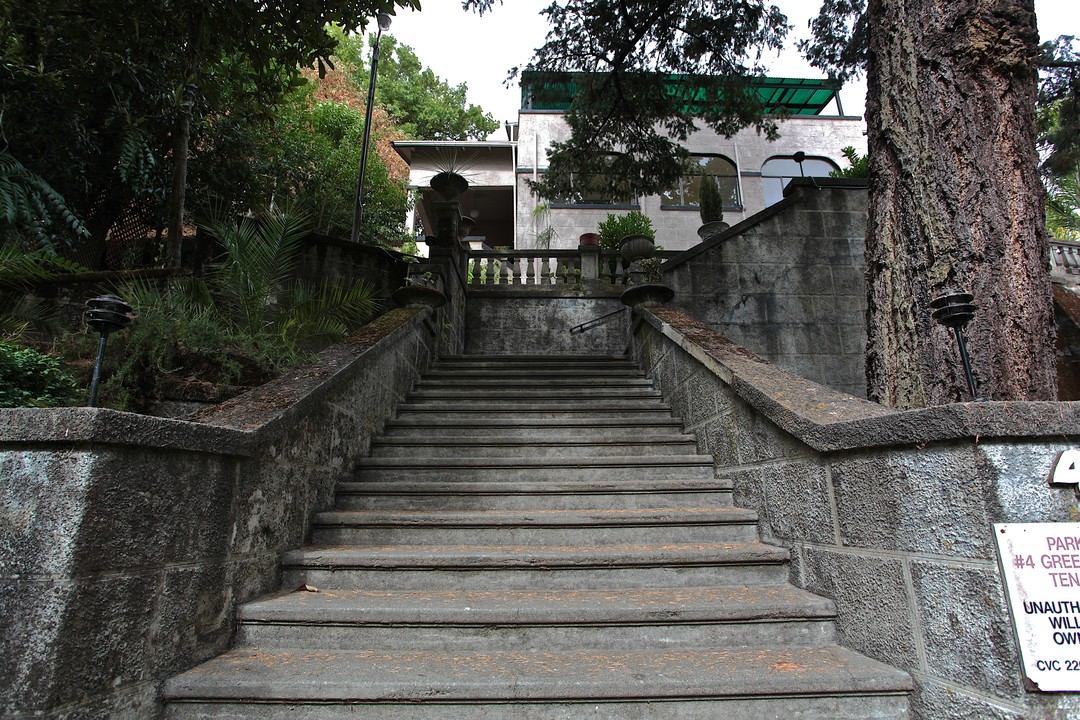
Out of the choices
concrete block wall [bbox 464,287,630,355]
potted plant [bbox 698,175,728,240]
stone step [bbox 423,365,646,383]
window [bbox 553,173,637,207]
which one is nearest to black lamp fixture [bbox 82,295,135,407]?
stone step [bbox 423,365,646,383]

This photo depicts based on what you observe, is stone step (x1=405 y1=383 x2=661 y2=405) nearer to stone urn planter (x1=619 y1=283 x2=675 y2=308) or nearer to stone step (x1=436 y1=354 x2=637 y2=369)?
stone step (x1=436 y1=354 x2=637 y2=369)

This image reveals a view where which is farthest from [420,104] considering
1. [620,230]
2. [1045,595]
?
[1045,595]

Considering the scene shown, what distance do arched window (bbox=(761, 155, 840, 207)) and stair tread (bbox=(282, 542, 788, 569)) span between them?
1508cm

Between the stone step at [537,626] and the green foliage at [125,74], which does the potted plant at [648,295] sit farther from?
the stone step at [537,626]

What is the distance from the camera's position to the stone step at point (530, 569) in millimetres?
2830

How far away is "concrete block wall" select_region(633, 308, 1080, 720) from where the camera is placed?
174 centimetres

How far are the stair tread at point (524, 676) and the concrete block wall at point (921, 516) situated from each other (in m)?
0.22

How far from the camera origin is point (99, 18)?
15.8 ft

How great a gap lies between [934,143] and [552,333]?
21.5 ft

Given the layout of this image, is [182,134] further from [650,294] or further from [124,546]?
[124,546]

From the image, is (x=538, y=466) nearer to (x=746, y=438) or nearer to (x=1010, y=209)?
(x=746, y=438)

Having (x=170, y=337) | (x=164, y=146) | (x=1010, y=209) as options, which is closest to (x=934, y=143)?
(x=1010, y=209)

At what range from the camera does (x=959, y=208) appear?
2684 mm

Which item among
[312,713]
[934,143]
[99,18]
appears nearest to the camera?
[312,713]
